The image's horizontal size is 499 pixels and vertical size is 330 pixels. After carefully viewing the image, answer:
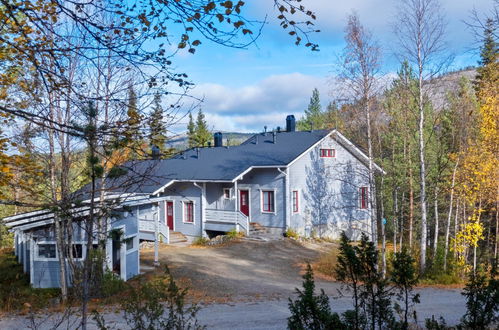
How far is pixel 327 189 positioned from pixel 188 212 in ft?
29.0

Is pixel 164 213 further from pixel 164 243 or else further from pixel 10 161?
pixel 10 161

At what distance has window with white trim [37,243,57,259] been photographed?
1491cm

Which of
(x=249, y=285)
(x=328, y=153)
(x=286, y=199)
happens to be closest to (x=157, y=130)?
(x=249, y=285)

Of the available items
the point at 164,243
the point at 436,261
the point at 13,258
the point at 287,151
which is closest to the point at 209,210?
the point at 164,243

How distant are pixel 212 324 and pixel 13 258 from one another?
48.8 feet

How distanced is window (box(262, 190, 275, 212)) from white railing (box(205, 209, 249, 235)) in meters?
1.56

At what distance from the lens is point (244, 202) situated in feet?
88.4

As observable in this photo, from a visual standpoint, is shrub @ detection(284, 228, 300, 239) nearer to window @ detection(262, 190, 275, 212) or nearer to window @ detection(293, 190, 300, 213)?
window @ detection(293, 190, 300, 213)

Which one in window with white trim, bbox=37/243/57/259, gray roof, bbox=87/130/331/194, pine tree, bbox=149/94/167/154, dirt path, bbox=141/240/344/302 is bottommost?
dirt path, bbox=141/240/344/302

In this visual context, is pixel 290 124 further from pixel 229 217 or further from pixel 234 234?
pixel 234 234

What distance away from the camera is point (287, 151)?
86.2 feet

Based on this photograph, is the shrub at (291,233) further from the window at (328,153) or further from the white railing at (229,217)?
the window at (328,153)

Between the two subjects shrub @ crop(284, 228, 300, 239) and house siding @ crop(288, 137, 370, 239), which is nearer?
shrub @ crop(284, 228, 300, 239)

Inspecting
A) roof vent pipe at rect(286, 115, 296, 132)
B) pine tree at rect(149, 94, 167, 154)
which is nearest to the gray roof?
roof vent pipe at rect(286, 115, 296, 132)
